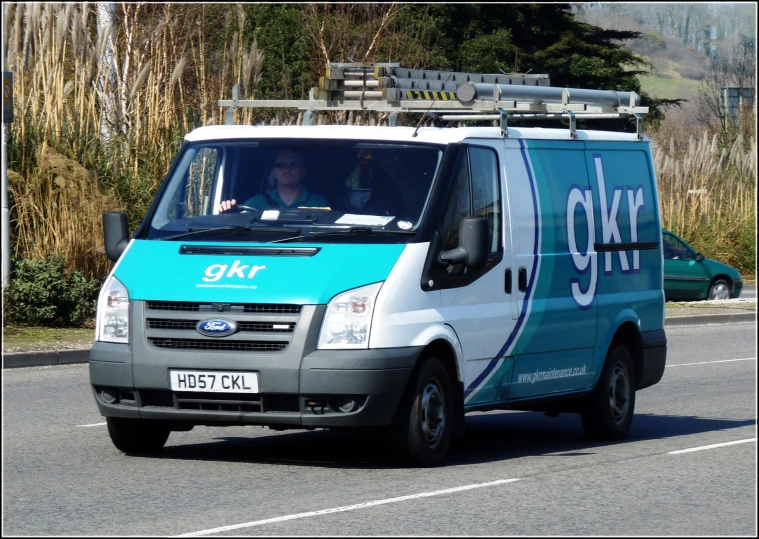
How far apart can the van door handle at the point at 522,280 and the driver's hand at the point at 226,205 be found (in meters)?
1.99

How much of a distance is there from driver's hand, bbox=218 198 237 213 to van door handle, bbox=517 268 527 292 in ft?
6.51

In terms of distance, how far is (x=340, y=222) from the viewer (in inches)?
350

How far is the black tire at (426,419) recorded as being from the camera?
857cm

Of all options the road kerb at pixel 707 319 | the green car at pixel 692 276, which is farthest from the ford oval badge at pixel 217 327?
the green car at pixel 692 276

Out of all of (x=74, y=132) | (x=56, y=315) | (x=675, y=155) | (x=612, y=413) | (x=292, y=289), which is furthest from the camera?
(x=675, y=155)

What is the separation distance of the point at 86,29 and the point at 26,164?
2.37m

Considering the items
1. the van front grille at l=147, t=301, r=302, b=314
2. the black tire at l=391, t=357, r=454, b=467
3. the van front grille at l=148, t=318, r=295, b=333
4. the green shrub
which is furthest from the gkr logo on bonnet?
the green shrub

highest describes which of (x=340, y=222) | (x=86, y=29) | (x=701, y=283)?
(x=86, y=29)

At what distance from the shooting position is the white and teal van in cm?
834

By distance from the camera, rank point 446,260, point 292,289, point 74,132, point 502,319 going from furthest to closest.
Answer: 1. point 74,132
2. point 502,319
3. point 446,260
4. point 292,289

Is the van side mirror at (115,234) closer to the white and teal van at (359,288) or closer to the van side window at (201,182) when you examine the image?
the white and teal van at (359,288)

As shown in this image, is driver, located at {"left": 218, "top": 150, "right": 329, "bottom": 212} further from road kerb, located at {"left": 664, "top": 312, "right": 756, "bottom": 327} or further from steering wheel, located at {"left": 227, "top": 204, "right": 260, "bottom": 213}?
road kerb, located at {"left": 664, "top": 312, "right": 756, "bottom": 327}

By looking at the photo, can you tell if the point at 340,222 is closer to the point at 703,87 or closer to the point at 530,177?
the point at 530,177

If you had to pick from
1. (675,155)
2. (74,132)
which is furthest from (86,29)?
(675,155)
